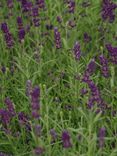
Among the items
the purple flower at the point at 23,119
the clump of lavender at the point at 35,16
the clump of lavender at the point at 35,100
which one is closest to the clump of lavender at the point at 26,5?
the clump of lavender at the point at 35,16

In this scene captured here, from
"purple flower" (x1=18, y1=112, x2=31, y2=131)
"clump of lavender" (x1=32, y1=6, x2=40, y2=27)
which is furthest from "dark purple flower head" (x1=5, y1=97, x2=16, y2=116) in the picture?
"clump of lavender" (x1=32, y1=6, x2=40, y2=27)

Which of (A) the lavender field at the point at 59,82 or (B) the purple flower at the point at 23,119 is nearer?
(A) the lavender field at the point at 59,82

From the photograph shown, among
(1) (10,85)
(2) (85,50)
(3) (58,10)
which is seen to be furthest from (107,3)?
(1) (10,85)

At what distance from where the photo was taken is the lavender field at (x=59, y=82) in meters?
2.75

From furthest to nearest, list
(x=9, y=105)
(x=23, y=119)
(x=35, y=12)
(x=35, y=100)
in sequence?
(x=35, y=12) → (x=23, y=119) → (x=9, y=105) → (x=35, y=100)

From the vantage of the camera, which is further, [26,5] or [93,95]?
[26,5]

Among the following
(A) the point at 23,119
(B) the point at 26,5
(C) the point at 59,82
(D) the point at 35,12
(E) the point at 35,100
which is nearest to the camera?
(E) the point at 35,100

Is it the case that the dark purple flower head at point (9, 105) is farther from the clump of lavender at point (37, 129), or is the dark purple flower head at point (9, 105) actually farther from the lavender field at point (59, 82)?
the clump of lavender at point (37, 129)

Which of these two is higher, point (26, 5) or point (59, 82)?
point (26, 5)

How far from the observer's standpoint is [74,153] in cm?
280

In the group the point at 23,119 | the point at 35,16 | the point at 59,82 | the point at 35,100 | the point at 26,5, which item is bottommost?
the point at 23,119

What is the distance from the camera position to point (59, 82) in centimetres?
368

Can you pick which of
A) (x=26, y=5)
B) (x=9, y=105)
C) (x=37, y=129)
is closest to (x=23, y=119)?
(x=9, y=105)

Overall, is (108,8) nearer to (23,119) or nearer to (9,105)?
(23,119)
